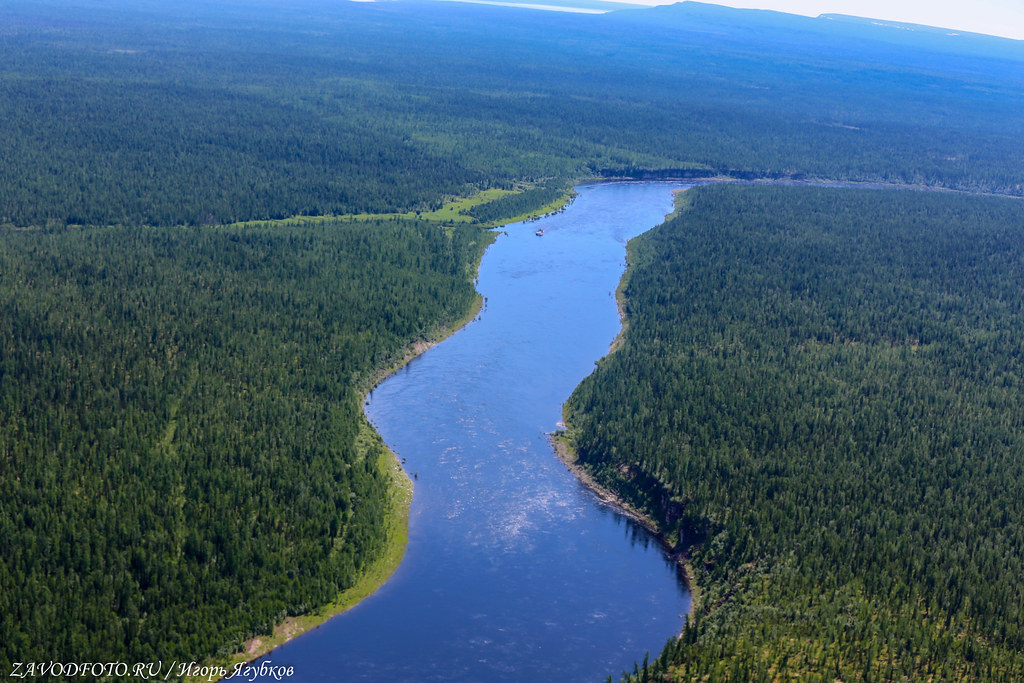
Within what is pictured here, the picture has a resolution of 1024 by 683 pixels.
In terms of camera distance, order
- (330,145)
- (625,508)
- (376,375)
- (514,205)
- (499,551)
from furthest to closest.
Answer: (330,145)
(514,205)
(376,375)
(625,508)
(499,551)

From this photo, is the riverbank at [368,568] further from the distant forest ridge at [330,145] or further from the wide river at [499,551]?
the distant forest ridge at [330,145]

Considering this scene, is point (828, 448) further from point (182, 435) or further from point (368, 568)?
point (182, 435)

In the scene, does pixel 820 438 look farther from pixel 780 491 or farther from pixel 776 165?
pixel 776 165

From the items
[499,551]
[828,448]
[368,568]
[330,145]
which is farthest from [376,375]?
[330,145]

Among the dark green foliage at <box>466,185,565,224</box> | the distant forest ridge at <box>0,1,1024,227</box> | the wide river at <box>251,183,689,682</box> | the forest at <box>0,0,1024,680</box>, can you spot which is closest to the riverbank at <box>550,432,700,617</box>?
the wide river at <box>251,183,689,682</box>

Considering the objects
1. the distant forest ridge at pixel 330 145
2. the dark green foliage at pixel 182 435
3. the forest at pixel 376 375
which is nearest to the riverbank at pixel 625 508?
the forest at pixel 376 375

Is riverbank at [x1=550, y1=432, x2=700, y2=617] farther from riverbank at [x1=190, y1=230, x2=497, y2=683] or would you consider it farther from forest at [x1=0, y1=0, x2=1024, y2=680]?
riverbank at [x1=190, y1=230, x2=497, y2=683]

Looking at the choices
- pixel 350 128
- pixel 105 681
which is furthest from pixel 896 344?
pixel 350 128
